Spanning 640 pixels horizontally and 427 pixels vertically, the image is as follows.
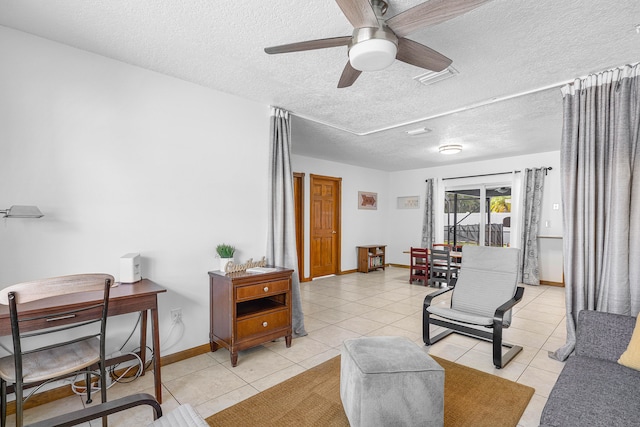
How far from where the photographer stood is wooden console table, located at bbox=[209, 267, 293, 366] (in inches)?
105

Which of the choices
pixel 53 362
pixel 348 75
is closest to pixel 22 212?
pixel 53 362

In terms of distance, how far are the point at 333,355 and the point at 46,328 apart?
2140 mm

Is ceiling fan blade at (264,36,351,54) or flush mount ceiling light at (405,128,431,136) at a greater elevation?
flush mount ceiling light at (405,128,431,136)

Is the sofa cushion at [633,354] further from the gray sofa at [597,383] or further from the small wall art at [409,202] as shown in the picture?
the small wall art at [409,202]

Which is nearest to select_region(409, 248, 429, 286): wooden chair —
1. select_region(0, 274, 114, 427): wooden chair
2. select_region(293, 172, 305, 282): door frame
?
select_region(293, 172, 305, 282): door frame

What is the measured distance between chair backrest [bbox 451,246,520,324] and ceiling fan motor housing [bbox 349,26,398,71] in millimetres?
2449

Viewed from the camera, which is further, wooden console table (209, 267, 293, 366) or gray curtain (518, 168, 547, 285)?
gray curtain (518, 168, 547, 285)

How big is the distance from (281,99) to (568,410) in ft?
10.4

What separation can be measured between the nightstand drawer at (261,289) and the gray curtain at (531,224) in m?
4.99

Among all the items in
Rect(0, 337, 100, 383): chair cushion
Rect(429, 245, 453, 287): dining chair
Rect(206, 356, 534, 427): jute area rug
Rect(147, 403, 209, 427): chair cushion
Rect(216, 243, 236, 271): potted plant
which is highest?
Rect(216, 243, 236, 271): potted plant

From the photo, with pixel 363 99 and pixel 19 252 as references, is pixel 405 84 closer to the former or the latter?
pixel 363 99

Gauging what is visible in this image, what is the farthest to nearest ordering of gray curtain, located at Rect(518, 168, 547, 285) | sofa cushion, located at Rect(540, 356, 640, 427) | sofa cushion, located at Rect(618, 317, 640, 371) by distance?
gray curtain, located at Rect(518, 168, 547, 285)
sofa cushion, located at Rect(618, 317, 640, 371)
sofa cushion, located at Rect(540, 356, 640, 427)

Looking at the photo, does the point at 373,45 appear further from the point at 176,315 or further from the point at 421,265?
the point at 421,265

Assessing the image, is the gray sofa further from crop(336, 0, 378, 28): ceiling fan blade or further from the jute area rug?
crop(336, 0, 378, 28): ceiling fan blade
